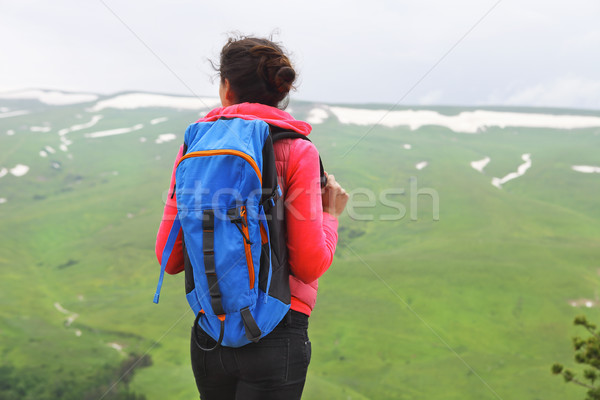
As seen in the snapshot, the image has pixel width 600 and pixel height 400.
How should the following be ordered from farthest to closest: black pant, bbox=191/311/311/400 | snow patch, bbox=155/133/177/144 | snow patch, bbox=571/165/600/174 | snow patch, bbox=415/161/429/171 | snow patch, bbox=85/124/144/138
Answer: snow patch, bbox=85/124/144/138 < snow patch, bbox=155/133/177/144 < snow patch, bbox=415/161/429/171 < snow patch, bbox=571/165/600/174 < black pant, bbox=191/311/311/400

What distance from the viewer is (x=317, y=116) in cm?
16800

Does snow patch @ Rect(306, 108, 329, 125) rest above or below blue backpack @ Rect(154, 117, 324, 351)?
below

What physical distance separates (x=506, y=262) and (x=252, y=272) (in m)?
88.1

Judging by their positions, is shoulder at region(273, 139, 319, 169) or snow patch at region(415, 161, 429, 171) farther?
snow patch at region(415, 161, 429, 171)

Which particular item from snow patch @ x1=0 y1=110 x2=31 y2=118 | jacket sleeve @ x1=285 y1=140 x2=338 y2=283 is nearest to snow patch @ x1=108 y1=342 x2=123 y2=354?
jacket sleeve @ x1=285 y1=140 x2=338 y2=283

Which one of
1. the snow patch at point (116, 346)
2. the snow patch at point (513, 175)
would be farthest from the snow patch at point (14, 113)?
the snow patch at point (513, 175)

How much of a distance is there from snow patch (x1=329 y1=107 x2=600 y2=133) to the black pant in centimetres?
16887

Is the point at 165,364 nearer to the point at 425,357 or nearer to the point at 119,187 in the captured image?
the point at 425,357

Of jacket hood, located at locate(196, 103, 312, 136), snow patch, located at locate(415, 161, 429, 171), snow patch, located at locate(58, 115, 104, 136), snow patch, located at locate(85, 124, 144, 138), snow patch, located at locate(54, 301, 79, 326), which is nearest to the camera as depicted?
jacket hood, located at locate(196, 103, 312, 136)

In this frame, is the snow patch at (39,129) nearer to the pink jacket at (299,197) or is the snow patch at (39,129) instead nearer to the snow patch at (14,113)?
the snow patch at (14,113)

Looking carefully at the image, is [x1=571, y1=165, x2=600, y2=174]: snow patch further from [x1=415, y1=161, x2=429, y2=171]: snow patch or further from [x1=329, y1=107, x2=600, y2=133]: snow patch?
[x1=329, y1=107, x2=600, y2=133]: snow patch

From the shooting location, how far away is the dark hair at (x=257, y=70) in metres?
2.44

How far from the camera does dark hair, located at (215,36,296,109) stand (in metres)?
2.44

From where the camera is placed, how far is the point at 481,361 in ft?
197
